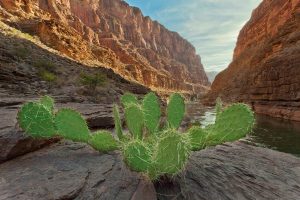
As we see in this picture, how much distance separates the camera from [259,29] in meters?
64.2

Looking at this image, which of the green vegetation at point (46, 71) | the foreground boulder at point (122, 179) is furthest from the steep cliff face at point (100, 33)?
the foreground boulder at point (122, 179)

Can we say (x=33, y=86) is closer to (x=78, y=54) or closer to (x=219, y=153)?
(x=219, y=153)

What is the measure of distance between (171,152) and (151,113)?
116cm

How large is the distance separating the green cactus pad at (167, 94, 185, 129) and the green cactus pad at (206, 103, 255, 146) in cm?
58

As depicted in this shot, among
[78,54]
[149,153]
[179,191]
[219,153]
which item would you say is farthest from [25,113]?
[78,54]

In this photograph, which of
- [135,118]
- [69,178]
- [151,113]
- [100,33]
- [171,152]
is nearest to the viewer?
[171,152]

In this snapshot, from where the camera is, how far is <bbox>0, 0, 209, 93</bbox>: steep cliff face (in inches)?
1447

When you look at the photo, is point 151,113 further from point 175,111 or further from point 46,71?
point 46,71

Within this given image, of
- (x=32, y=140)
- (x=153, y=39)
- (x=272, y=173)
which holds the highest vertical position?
(x=153, y=39)

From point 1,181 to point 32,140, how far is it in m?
0.60

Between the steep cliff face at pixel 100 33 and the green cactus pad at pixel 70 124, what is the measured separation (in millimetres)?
Answer: 33976

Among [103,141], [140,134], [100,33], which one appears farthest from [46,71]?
[100,33]

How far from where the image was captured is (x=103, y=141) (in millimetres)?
2270

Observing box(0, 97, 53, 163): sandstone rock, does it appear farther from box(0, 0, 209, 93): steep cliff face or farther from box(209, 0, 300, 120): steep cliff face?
box(0, 0, 209, 93): steep cliff face
